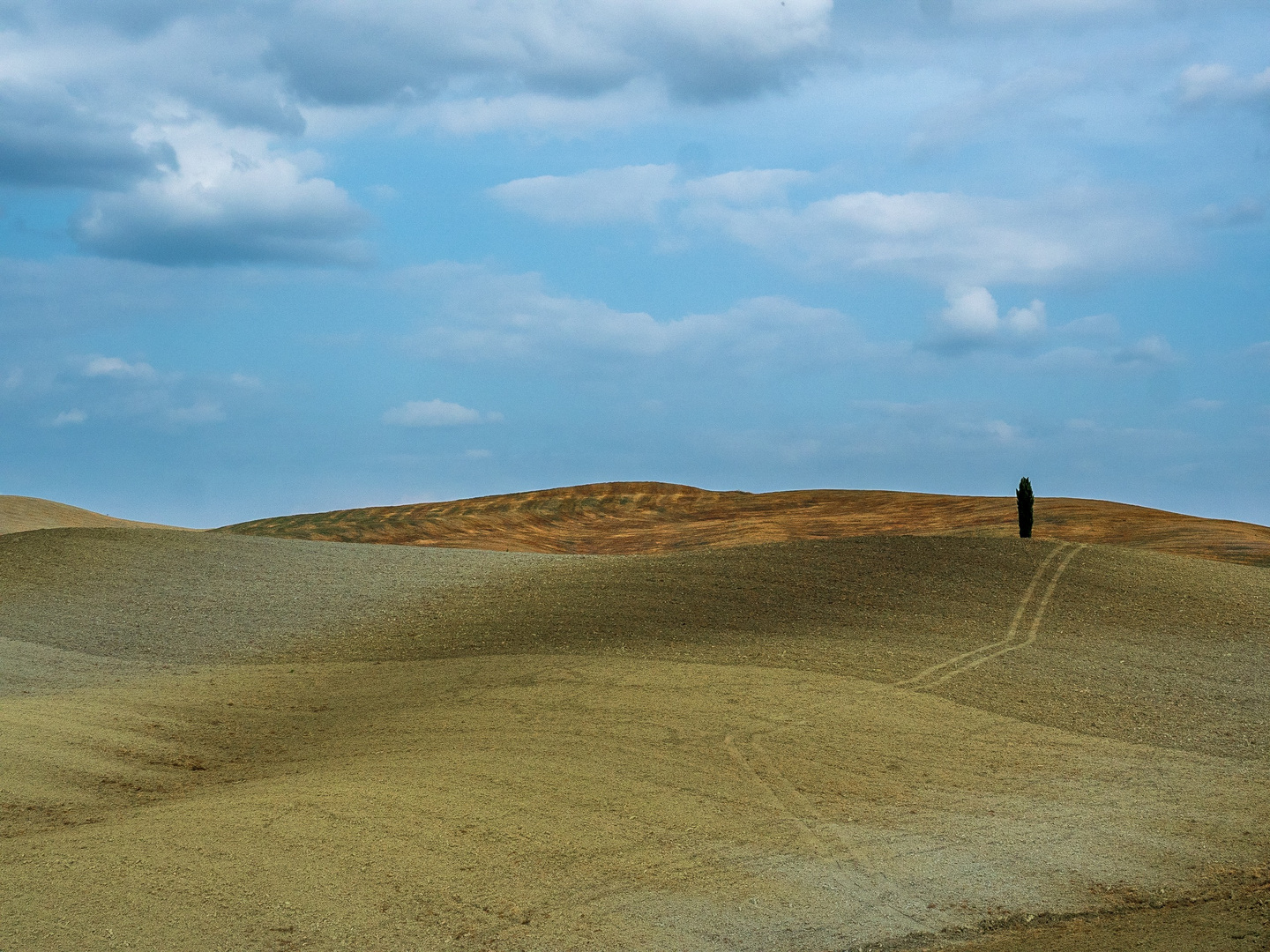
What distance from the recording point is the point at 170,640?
18734 mm

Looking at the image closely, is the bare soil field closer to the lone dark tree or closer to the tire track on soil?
the tire track on soil

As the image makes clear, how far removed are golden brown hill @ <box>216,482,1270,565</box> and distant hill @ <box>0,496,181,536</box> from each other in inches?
256

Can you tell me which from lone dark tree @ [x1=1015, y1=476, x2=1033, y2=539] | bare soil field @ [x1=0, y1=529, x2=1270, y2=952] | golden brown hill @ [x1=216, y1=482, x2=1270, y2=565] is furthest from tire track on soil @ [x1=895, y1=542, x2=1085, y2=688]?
golden brown hill @ [x1=216, y1=482, x2=1270, y2=565]

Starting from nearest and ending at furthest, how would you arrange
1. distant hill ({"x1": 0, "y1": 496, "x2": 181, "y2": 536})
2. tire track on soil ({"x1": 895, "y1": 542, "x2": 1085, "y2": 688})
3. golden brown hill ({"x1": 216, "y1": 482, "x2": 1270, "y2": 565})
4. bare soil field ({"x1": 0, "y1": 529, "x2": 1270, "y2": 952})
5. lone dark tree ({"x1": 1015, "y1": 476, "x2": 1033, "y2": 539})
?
bare soil field ({"x1": 0, "y1": 529, "x2": 1270, "y2": 952}) < tire track on soil ({"x1": 895, "y1": 542, "x2": 1085, "y2": 688}) < lone dark tree ({"x1": 1015, "y1": 476, "x2": 1033, "y2": 539}) < golden brown hill ({"x1": 216, "y1": 482, "x2": 1270, "y2": 565}) < distant hill ({"x1": 0, "y1": 496, "x2": 181, "y2": 536})

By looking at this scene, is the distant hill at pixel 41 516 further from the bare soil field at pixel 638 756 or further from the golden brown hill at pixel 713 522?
the bare soil field at pixel 638 756

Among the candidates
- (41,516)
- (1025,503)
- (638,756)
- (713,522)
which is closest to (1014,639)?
(638,756)

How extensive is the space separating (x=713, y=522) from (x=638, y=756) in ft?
114

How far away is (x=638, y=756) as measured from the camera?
11977 millimetres

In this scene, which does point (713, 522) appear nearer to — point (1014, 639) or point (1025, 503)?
point (1025, 503)

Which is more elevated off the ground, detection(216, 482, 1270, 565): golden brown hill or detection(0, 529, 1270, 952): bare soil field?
detection(216, 482, 1270, 565): golden brown hill

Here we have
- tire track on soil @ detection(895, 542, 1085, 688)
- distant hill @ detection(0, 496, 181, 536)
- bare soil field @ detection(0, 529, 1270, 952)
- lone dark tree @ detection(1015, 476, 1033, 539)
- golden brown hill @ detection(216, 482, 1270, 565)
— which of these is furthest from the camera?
distant hill @ detection(0, 496, 181, 536)

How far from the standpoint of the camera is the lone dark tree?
97.9ft

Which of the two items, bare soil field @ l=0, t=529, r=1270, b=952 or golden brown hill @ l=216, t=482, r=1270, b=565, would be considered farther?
golden brown hill @ l=216, t=482, r=1270, b=565

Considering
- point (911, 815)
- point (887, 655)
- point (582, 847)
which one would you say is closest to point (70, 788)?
point (582, 847)
